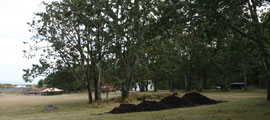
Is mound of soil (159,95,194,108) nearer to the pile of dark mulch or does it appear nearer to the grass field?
the pile of dark mulch

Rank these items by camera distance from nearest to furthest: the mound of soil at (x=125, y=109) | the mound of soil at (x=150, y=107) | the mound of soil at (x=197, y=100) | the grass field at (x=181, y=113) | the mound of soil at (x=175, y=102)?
the grass field at (x=181, y=113) → the mound of soil at (x=125, y=109) → the mound of soil at (x=150, y=107) → the mound of soil at (x=175, y=102) → the mound of soil at (x=197, y=100)

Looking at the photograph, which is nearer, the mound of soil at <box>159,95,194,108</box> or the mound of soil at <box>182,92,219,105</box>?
the mound of soil at <box>159,95,194,108</box>

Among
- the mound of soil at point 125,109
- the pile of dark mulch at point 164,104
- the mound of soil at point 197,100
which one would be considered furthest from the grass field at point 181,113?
the mound of soil at point 197,100

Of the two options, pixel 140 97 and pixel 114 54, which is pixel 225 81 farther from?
pixel 114 54

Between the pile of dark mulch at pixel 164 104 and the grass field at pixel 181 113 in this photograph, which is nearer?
the grass field at pixel 181 113

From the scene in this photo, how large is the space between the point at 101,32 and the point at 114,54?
127 inches

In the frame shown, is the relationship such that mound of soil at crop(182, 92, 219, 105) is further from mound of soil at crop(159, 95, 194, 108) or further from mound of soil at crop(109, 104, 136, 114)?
mound of soil at crop(109, 104, 136, 114)

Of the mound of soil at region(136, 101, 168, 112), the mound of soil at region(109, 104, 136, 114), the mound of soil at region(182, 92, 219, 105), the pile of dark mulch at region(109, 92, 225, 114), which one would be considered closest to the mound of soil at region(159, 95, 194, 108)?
the pile of dark mulch at region(109, 92, 225, 114)

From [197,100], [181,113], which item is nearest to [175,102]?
[197,100]

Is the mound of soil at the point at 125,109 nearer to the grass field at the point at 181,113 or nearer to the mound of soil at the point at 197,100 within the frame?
the grass field at the point at 181,113

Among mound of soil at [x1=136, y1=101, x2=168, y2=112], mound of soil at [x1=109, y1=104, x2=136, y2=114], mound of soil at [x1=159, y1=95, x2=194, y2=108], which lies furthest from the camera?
mound of soil at [x1=159, y1=95, x2=194, y2=108]

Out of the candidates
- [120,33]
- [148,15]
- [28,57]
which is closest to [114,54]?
[120,33]

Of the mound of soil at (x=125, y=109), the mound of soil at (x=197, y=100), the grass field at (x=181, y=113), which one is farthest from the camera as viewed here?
the mound of soil at (x=197, y=100)

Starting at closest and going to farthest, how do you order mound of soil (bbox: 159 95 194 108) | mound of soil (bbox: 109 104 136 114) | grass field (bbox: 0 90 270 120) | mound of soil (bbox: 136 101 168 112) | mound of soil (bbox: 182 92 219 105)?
grass field (bbox: 0 90 270 120) < mound of soil (bbox: 109 104 136 114) < mound of soil (bbox: 136 101 168 112) < mound of soil (bbox: 159 95 194 108) < mound of soil (bbox: 182 92 219 105)
